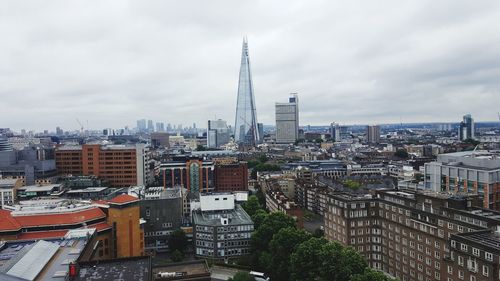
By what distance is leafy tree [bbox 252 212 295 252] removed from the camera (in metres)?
40.8

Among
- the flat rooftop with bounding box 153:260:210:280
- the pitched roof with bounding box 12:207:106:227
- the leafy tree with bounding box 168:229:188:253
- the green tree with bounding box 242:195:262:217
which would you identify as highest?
the pitched roof with bounding box 12:207:106:227

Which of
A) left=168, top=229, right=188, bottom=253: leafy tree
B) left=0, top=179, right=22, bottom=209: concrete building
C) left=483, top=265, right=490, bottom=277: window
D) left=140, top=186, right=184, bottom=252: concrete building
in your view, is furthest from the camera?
left=0, top=179, right=22, bottom=209: concrete building

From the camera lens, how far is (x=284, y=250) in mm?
35375

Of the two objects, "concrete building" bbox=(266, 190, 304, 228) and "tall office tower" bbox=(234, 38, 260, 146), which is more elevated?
"tall office tower" bbox=(234, 38, 260, 146)

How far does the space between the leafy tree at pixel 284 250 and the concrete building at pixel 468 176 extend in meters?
23.4

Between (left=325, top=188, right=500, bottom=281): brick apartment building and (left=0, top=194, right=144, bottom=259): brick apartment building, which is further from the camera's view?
(left=0, top=194, right=144, bottom=259): brick apartment building

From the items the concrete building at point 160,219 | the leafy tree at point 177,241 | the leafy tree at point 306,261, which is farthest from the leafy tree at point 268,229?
the concrete building at point 160,219

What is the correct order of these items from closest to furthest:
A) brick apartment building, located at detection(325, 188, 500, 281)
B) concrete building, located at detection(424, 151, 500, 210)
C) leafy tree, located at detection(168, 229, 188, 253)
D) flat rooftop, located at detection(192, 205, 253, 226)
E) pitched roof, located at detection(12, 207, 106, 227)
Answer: brick apartment building, located at detection(325, 188, 500, 281), pitched roof, located at detection(12, 207, 106, 227), flat rooftop, located at detection(192, 205, 253, 226), leafy tree, located at detection(168, 229, 188, 253), concrete building, located at detection(424, 151, 500, 210)

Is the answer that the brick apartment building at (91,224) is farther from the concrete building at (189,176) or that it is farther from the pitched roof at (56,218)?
the concrete building at (189,176)

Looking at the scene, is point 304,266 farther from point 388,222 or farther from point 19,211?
point 19,211

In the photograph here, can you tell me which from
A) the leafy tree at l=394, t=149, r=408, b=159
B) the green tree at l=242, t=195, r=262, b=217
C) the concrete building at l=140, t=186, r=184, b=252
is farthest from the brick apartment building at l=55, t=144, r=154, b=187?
the leafy tree at l=394, t=149, r=408, b=159

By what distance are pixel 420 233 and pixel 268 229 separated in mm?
13594

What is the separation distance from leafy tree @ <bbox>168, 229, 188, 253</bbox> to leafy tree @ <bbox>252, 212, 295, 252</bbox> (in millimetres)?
8571

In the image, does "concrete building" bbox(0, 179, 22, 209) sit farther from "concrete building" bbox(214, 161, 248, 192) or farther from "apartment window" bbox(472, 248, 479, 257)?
"apartment window" bbox(472, 248, 479, 257)
